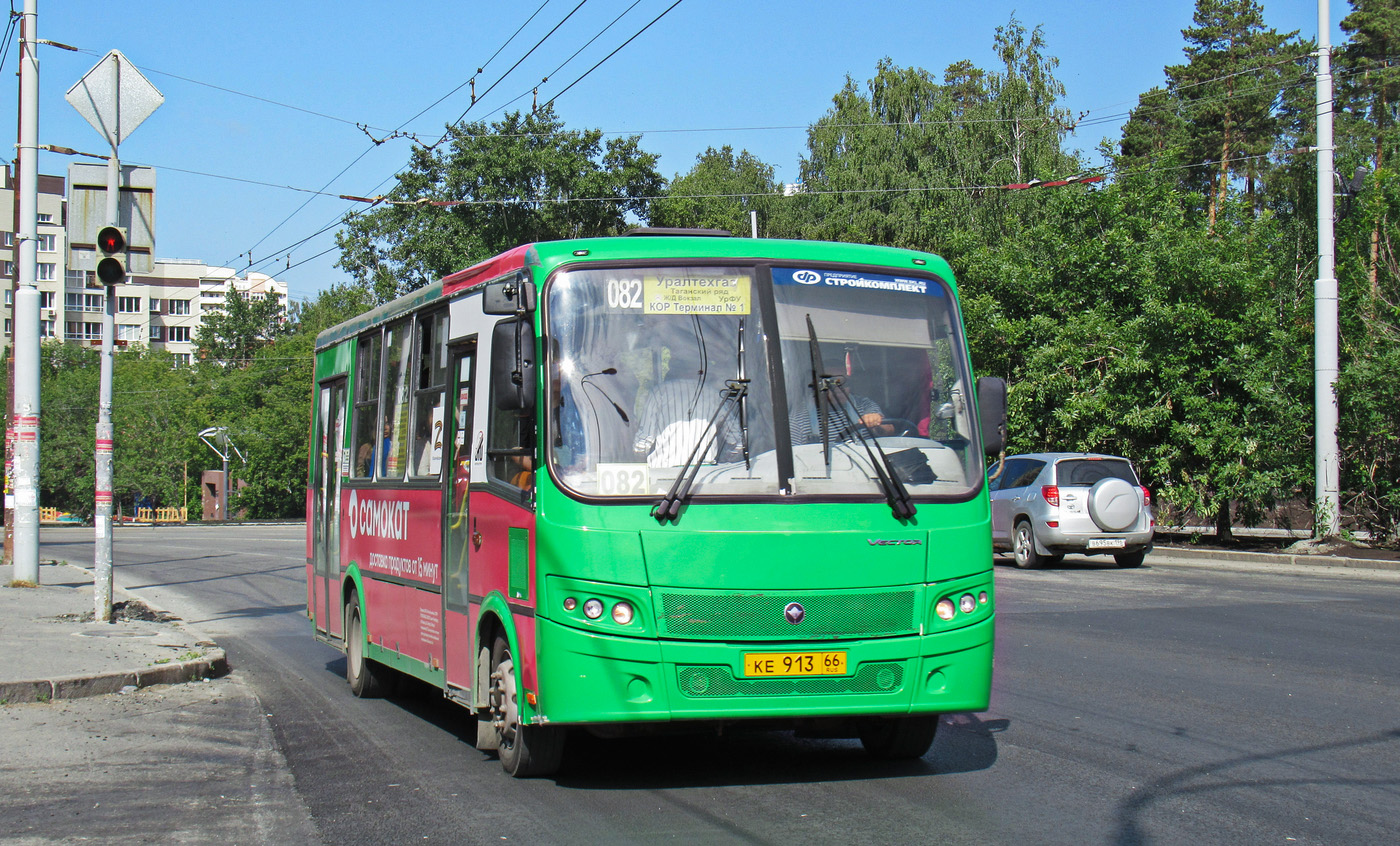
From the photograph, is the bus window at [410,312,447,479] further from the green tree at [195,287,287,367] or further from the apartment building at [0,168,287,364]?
the green tree at [195,287,287,367]

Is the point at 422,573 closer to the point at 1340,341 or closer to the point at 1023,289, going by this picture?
the point at 1340,341

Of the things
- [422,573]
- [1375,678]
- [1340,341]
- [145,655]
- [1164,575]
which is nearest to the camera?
[422,573]

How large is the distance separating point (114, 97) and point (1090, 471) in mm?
14653

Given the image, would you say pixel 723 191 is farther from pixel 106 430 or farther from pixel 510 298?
pixel 510 298

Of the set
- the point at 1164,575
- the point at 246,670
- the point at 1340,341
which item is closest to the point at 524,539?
the point at 246,670

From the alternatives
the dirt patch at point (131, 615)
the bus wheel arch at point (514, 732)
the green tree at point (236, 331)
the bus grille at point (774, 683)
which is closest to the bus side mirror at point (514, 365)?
the bus wheel arch at point (514, 732)

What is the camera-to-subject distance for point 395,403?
30.3 ft

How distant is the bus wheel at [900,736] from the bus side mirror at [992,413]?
1.43 metres

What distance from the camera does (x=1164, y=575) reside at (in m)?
19.9

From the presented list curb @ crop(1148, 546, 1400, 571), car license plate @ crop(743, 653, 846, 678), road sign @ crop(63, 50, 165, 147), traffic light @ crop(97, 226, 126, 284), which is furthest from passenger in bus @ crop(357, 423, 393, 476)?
curb @ crop(1148, 546, 1400, 571)

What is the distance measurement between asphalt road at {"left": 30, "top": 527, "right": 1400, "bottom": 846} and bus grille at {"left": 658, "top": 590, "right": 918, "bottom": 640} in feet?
2.50

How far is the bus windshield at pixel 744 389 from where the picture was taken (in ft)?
20.6

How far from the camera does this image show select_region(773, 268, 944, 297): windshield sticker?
22.1 ft

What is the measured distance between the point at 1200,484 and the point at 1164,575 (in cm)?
671
